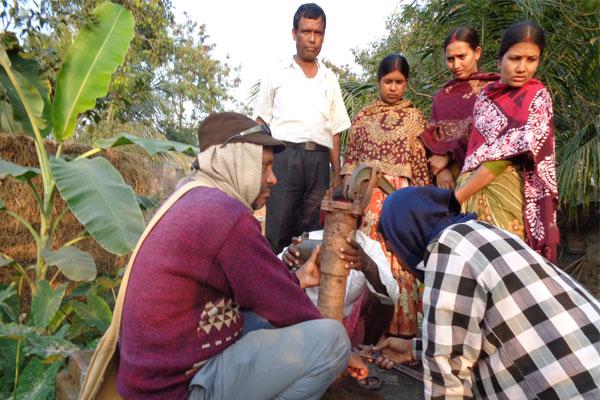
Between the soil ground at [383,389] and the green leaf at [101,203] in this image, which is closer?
the soil ground at [383,389]

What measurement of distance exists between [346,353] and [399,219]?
1.90 feet

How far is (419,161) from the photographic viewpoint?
3.20m

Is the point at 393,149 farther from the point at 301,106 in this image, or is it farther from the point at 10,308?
the point at 10,308

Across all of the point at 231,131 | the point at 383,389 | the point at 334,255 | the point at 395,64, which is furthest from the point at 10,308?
the point at 395,64

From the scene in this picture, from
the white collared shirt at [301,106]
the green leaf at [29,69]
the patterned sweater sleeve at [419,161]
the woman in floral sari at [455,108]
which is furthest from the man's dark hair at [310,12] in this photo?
the green leaf at [29,69]

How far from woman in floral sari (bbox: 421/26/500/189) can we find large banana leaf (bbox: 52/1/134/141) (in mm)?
2343

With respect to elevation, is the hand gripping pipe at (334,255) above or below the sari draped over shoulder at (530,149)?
below

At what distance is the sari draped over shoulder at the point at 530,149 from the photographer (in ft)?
7.80

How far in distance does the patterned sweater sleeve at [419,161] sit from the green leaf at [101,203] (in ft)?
6.22

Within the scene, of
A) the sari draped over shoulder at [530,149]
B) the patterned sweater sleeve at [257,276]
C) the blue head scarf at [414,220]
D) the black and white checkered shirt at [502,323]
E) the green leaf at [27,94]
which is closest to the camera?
the black and white checkered shirt at [502,323]

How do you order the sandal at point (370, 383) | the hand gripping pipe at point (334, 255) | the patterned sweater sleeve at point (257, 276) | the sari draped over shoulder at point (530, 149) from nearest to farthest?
1. the patterned sweater sleeve at point (257, 276)
2. the hand gripping pipe at point (334, 255)
3. the sandal at point (370, 383)
4. the sari draped over shoulder at point (530, 149)

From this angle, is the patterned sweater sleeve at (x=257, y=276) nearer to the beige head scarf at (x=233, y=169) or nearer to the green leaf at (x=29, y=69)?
the beige head scarf at (x=233, y=169)

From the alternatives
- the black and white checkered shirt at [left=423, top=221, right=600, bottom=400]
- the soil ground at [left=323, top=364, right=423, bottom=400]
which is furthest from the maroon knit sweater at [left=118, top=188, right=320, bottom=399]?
the soil ground at [left=323, top=364, right=423, bottom=400]

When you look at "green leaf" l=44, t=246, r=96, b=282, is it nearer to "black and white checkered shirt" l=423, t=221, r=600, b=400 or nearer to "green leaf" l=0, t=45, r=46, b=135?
"green leaf" l=0, t=45, r=46, b=135
